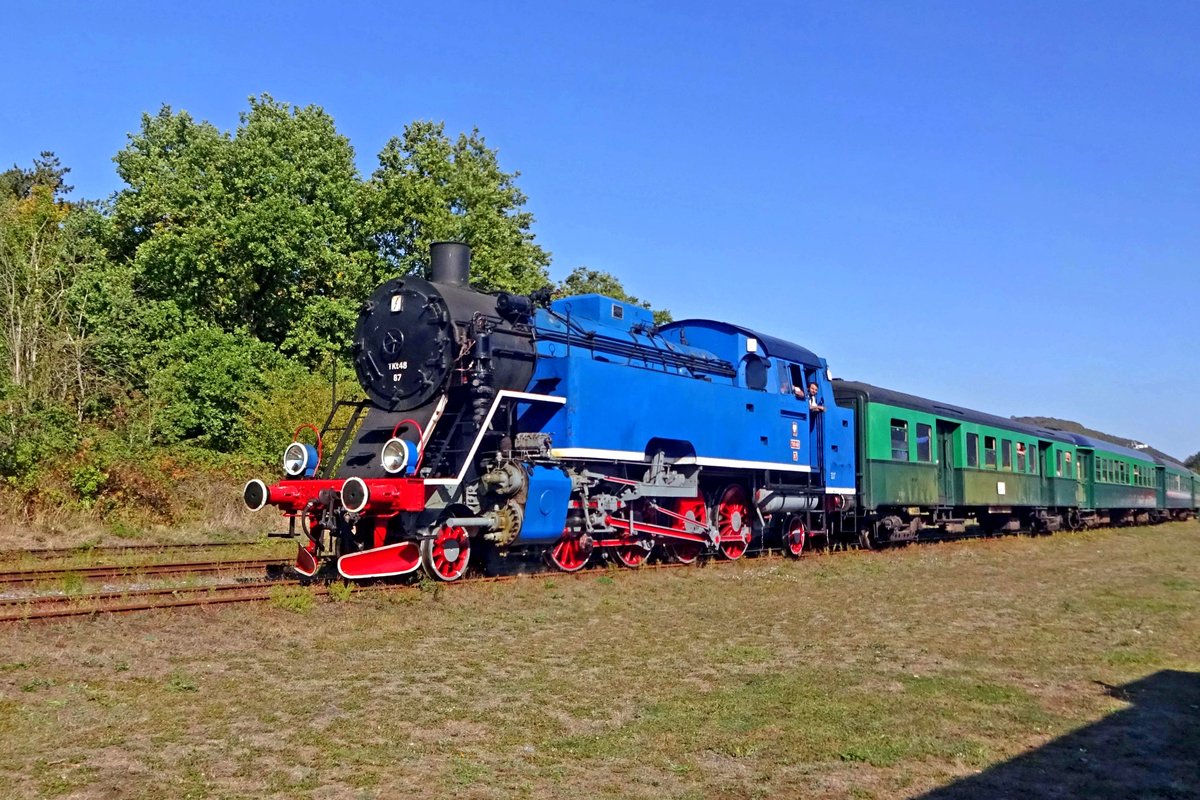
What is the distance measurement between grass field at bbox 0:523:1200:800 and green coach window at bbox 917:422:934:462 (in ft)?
33.7

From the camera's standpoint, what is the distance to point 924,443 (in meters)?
22.5

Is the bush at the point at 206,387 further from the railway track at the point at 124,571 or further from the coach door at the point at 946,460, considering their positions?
the coach door at the point at 946,460

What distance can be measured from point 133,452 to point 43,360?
156 inches

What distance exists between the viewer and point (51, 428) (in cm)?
2083

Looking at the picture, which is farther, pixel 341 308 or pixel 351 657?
pixel 341 308

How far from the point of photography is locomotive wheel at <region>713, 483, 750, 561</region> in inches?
657

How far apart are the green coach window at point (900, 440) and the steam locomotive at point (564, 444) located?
488 mm

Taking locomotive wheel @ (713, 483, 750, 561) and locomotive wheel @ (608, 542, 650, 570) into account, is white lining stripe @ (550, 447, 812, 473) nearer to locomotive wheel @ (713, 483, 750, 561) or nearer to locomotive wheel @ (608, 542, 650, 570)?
locomotive wheel @ (713, 483, 750, 561)

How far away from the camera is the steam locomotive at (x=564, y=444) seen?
11961 millimetres

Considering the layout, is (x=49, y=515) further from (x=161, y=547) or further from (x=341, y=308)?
(x=341, y=308)

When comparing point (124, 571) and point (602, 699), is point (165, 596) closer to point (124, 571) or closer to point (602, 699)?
point (124, 571)

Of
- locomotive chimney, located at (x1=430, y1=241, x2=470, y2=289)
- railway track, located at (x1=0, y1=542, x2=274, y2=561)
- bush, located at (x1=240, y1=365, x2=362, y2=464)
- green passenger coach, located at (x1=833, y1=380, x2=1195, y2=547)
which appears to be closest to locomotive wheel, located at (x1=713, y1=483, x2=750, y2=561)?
green passenger coach, located at (x1=833, y1=380, x2=1195, y2=547)

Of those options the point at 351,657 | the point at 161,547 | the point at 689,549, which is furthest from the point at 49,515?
the point at 351,657

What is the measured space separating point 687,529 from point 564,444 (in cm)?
353
